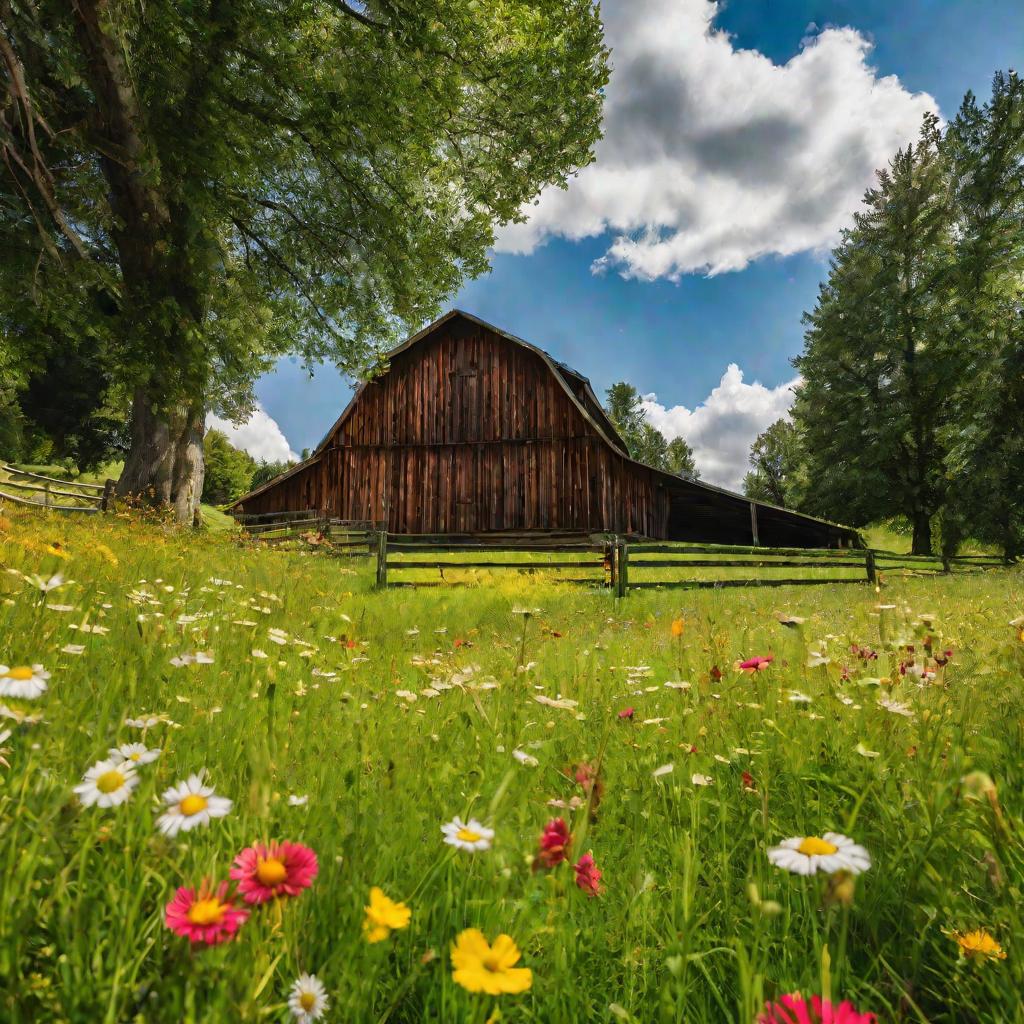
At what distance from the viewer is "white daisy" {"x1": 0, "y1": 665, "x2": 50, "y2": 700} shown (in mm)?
1029

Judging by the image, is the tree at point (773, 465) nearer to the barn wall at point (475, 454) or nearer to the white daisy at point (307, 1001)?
the barn wall at point (475, 454)

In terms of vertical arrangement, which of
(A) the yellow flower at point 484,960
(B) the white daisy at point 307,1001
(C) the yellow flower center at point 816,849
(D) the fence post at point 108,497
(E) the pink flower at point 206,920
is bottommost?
(B) the white daisy at point 307,1001

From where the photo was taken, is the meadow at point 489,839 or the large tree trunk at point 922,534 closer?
the meadow at point 489,839

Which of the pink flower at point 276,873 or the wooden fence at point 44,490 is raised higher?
→ the wooden fence at point 44,490

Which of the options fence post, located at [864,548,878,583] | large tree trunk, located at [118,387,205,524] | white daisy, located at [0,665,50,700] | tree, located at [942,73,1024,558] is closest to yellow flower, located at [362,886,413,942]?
white daisy, located at [0,665,50,700]

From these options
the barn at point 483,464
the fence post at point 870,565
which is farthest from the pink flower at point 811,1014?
the barn at point 483,464

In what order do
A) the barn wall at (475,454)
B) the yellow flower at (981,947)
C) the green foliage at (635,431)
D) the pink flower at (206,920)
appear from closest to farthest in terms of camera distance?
A: the pink flower at (206,920)
the yellow flower at (981,947)
the barn wall at (475,454)
the green foliage at (635,431)

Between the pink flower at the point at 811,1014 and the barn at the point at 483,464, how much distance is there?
20309 millimetres

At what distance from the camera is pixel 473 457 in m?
23.1

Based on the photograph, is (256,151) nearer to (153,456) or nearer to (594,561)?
(153,456)

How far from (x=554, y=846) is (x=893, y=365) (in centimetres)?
3753

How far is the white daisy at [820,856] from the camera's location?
0.81 metres

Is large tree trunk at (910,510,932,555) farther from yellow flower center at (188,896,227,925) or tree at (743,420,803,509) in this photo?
yellow flower center at (188,896,227,925)

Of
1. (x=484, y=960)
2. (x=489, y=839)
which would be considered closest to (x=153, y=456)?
(x=489, y=839)
